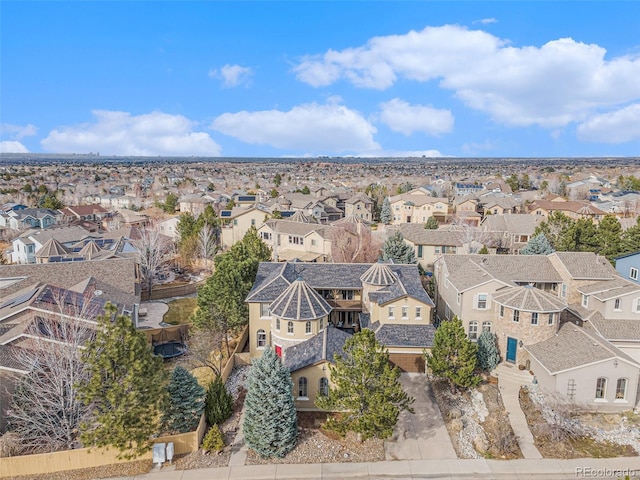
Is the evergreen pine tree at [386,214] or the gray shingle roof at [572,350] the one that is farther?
the evergreen pine tree at [386,214]

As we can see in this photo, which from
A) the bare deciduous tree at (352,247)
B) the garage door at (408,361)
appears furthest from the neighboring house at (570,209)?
the garage door at (408,361)

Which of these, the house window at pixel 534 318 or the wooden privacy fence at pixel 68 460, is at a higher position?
the house window at pixel 534 318

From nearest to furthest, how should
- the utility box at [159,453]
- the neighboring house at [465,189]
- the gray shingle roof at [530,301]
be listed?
1. the utility box at [159,453]
2. the gray shingle roof at [530,301]
3. the neighboring house at [465,189]

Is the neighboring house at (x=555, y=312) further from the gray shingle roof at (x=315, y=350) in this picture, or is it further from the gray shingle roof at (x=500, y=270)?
the gray shingle roof at (x=315, y=350)

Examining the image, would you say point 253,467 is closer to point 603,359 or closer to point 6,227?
point 603,359

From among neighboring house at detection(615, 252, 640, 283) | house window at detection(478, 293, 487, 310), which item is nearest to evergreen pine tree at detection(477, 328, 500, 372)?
house window at detection(478, 293, 487, 310)

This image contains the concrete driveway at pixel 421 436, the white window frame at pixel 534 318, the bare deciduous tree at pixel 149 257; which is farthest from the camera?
the bare deciduous tree at pixel 149 257

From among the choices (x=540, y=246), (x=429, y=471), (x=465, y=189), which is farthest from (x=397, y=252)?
(x=465, y=189)
